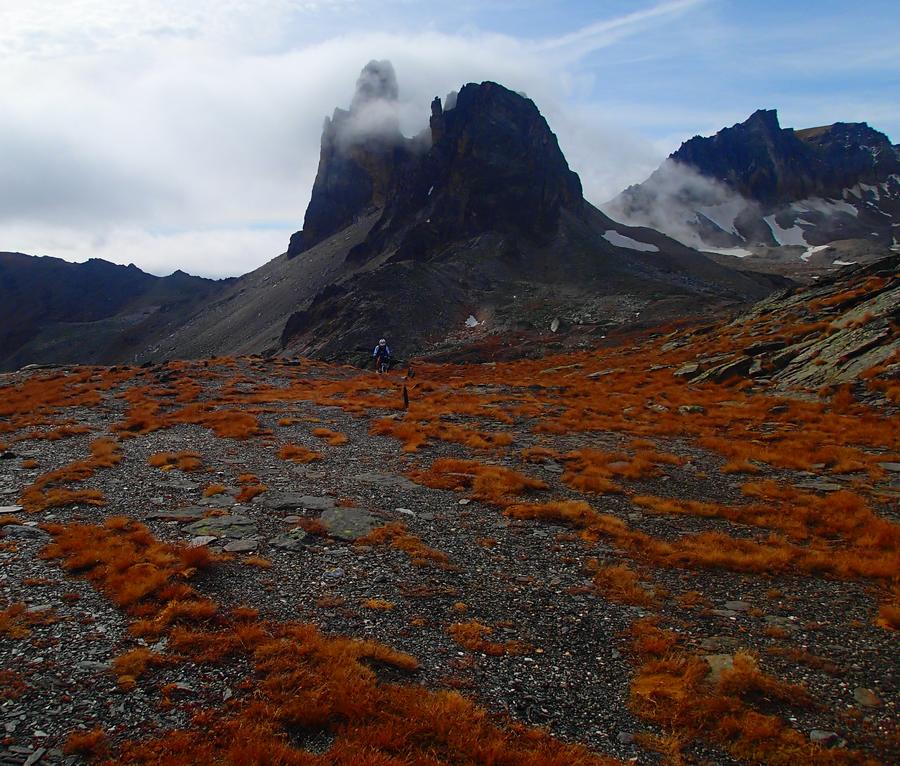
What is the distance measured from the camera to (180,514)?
14.4 m

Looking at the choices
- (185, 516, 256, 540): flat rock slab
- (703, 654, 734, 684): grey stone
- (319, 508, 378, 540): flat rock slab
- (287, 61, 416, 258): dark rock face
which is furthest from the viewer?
(287, 61, 416, 258): dark rock face

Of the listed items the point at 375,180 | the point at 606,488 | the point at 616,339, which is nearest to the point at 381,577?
the point at 606,488

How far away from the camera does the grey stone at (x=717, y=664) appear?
27.3 ft

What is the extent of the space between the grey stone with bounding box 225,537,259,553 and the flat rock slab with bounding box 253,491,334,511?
7.71 feet

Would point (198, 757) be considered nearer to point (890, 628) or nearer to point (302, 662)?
point (302, 662)

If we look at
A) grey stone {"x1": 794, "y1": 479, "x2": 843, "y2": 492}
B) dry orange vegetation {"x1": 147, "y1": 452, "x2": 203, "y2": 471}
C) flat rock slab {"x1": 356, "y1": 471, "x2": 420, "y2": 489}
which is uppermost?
dry orange vegetation {"x1": 147, "y1": 452, "x2": 203, "y2": 471}

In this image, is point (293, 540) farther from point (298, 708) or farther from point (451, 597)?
point (298, 708)

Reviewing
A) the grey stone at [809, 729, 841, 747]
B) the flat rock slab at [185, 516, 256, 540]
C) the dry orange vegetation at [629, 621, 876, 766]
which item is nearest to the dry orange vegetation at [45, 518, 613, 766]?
the dry orange vegetation at [629, 621, 876, 766]

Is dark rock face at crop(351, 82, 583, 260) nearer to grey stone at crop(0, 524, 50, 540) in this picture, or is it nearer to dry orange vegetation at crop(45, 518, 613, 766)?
grey stone at crop(0, 524, 50, 540)

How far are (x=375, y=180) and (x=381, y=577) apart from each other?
188758mm

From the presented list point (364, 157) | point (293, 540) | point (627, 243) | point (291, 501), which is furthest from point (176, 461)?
point (364, 157)

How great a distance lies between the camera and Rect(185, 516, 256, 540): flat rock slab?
13.1 metres

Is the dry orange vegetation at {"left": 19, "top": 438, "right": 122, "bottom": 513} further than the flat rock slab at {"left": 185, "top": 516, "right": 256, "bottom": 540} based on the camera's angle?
Yes

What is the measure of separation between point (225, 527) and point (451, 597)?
6170mm
